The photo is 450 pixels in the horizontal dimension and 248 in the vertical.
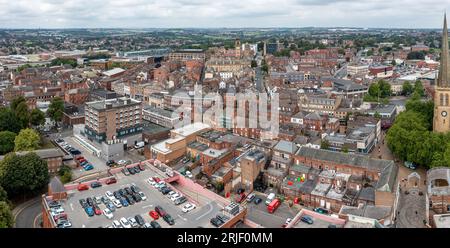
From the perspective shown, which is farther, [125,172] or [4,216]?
[125,172]

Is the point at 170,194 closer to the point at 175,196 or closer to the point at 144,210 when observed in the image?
the point at 175,196

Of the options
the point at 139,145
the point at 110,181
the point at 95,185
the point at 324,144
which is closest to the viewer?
the point at 95,185

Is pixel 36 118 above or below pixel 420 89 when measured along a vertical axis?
below

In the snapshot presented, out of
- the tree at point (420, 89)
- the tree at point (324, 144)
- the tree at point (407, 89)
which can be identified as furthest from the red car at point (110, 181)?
the tree at point (407, 89)

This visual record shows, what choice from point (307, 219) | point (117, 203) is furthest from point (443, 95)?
point (117, 203)

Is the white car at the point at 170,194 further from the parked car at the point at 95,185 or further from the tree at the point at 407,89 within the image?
the tree at the point at 407,89

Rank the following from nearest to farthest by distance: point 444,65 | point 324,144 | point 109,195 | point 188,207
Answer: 1. point 188,207
2. point 109,195
3. point 444,65
4. point 324,144

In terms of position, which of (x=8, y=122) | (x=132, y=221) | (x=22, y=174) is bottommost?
(x=132, y=221)
